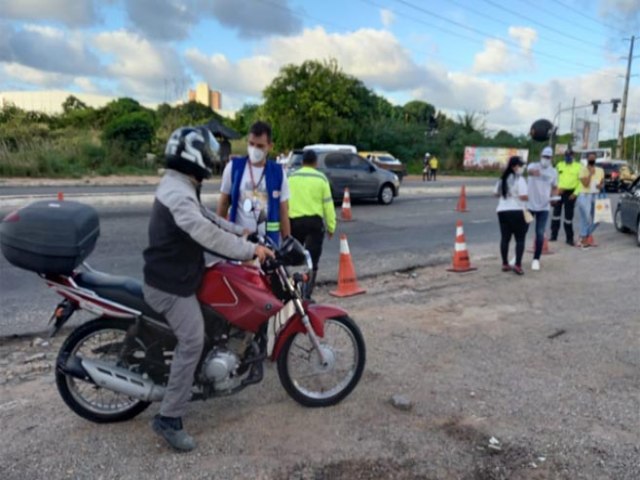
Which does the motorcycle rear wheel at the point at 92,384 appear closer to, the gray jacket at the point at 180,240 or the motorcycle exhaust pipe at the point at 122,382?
the motorcycle exhaust pipe at the point at 122,382

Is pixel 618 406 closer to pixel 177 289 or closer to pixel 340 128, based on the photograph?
pixel 177 289

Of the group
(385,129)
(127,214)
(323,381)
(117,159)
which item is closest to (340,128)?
(385,129)

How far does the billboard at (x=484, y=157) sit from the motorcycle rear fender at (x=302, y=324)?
172 ft

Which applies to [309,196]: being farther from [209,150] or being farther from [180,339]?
[180,339]

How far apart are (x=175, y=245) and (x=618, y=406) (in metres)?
3.35

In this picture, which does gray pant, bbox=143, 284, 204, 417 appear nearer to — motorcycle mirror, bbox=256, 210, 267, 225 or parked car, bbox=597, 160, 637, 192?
motorcycle mirror, bbox=256, 210, 267, 225

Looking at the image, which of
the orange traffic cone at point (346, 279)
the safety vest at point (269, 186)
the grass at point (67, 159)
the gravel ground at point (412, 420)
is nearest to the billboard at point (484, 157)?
the grass at point (67, 159)

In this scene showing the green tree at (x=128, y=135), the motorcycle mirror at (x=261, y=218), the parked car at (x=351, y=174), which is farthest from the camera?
the green tree at (x=128, y=135)

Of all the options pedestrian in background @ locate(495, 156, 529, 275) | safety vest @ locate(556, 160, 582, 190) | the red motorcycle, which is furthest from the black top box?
safety vest @ locate(556, 160, 582, 190)

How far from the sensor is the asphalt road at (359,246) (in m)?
6.44

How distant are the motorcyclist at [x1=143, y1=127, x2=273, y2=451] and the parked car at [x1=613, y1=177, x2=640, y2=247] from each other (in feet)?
35.1

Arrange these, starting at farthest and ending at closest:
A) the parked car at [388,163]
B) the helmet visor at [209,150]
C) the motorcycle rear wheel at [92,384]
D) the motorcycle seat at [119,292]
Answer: the parked car at [388,163] → the motorcycle rear wheel at [92,384] → the motorcycle seat at [119,292] → the helmet visor at [209,150]

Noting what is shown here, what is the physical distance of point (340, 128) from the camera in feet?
137

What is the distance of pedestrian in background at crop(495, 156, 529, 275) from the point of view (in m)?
8.09
